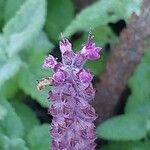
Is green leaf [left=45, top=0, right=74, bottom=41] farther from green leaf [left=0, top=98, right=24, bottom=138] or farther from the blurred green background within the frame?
green leaf [left=0, top=98, right=24, bottom=138]

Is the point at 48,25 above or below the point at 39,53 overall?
above

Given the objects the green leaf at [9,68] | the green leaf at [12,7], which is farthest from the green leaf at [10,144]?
the green leaf at [12,7]

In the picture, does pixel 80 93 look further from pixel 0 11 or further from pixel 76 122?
pixel 0 11

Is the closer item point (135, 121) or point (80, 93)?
point (80, 93)

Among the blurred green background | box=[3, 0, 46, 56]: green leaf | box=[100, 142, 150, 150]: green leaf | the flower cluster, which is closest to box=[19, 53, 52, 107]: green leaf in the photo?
the blurred green background

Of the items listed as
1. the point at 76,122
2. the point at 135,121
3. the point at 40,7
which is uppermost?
the point at 40,7

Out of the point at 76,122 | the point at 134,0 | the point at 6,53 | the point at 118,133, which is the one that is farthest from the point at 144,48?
the point at 76,122

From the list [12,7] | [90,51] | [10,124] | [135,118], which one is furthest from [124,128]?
[90,51]
